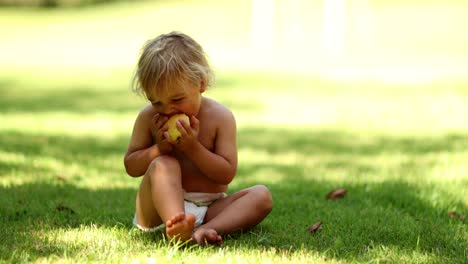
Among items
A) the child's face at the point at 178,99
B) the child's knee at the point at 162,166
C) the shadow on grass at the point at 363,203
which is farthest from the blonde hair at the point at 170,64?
the shadow on grass at the point at 363,203

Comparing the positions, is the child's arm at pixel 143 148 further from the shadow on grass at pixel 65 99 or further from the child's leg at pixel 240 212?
the shadow on grass at pixel 65 99

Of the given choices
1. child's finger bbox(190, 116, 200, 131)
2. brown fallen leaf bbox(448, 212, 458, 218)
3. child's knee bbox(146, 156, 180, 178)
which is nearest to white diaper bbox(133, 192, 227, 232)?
child's knee bbox(146, 156, 180, 178)

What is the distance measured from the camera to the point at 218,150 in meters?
3.91

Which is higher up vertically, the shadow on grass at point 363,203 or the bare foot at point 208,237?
the bare foot at point 208,237

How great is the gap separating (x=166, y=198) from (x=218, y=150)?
1.34ft

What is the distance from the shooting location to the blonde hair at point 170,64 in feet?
12.0

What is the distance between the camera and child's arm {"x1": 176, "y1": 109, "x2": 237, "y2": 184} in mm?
3715

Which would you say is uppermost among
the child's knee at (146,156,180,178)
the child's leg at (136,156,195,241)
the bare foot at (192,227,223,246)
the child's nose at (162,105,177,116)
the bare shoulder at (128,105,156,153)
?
the child's nose at (162,105,177,116)

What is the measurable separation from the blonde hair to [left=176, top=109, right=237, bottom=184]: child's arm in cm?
21

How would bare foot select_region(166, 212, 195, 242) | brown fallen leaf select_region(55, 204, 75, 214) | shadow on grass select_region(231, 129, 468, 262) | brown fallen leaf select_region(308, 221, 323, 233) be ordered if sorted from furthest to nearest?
brown fallen leaf select_region(55, 204, 75, 214) → brown fallen leaf select_region(308, 221, 323, 233) → shadow on grass select_region(231, 129, 468, 262) → bare foot select_region(166, 212, 195, 242)

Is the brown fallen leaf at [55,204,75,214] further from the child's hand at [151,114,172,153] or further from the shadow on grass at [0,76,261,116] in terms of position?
the shadow on grass at [0,76,261,116]

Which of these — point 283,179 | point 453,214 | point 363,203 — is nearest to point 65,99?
point 283,179

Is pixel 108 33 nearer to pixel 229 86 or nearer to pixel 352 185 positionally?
pixel 229 86

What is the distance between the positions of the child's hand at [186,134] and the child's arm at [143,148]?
3.4 inches
